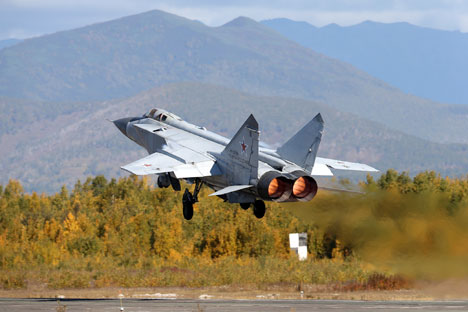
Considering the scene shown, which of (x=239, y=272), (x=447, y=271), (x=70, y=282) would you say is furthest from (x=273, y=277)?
(x=447, y=271)

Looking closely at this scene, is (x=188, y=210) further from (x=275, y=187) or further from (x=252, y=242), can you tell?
(x=252, y=242)

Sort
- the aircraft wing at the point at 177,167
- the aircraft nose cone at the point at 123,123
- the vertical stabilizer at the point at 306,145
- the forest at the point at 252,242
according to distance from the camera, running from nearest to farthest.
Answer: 1. the vertical stabilizer at the point at 306,145
2. the aircraft wing at the point at 177,167
3. the forest at the point at 252,242
4. the aircraft nose cone at the point at 123,123

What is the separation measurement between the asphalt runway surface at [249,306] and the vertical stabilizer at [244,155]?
7076 mm

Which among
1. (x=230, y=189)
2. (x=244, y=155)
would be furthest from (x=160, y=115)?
(x=230, y=189)

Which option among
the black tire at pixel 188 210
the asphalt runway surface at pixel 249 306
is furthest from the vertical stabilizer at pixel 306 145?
the asphalt runway surface at pixel 249 306

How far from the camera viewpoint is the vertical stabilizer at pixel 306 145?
2931cm

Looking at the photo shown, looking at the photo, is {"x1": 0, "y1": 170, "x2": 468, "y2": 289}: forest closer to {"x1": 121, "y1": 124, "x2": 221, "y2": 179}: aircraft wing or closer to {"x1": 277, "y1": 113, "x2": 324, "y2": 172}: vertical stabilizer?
{"x1": 277, "y1": 113, "x2": 324, "y2": 172}: vertical stabilizer

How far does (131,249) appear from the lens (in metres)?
68.0

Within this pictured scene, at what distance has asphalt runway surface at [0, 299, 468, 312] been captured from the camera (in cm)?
3575

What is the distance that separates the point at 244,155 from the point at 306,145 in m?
2.25

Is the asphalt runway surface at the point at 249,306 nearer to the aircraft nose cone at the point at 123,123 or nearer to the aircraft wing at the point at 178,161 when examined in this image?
the aircraft wing at the point at 178,161

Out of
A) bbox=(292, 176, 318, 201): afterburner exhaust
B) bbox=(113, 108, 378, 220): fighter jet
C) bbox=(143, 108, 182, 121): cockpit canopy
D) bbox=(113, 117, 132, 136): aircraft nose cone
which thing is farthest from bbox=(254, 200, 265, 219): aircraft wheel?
bbox=(113, 117, 132, 136): aircraft nose cone

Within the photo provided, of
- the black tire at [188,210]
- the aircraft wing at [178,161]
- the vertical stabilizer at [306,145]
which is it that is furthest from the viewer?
the black tire at [188,210]

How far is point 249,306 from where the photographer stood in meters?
37.8
